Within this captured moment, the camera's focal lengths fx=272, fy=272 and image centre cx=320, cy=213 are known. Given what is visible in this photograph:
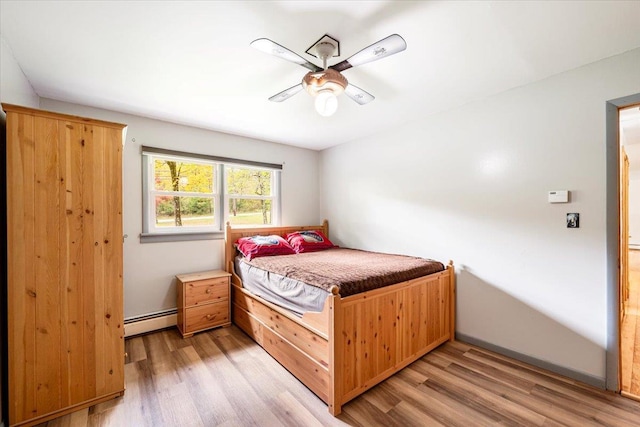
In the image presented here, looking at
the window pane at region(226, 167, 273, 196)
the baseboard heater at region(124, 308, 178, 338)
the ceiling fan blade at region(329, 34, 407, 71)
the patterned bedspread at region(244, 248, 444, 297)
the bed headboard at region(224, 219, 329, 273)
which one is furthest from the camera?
the window pane at region(226, 167, 273, 196)

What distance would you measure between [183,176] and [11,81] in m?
1.63

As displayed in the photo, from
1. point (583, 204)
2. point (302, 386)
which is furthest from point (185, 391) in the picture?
point (583, 204)

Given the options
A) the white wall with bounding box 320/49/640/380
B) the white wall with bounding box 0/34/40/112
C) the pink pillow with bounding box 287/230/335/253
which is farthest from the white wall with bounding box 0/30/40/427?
the white wall with bounding box 320/49/640/380

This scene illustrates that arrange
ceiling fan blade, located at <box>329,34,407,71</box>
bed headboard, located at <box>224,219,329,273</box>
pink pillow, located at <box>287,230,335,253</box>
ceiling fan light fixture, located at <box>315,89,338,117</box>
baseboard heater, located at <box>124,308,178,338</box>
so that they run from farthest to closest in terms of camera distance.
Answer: pink pillow, located at <box>287,230,335,253</box>
bed headboard, located at <box>224,219,329,273</box>
baseboard heater, located at <box>124,308,178,338</box>
ceiling fan light fixture, located at <box>315,89,338,117</box>
ceiling fan blade, located at <box>329,34,407,71</box>

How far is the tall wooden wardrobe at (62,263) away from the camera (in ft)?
5.32

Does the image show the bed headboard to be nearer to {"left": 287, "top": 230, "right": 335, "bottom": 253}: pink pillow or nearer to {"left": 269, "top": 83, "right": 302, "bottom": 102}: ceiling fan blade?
{"left": 287, "top": 230, "right": 335, "bottom": 253}: pink pillow

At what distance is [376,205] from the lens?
3.64 meters

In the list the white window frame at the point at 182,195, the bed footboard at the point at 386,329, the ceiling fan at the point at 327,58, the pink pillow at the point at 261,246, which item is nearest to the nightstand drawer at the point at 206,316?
the pink pillow at the point at 261,246

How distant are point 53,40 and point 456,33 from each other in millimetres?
2552

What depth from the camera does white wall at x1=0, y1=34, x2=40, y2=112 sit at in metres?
1.71

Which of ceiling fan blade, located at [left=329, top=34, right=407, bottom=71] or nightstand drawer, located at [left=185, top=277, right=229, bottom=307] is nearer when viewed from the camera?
ceiling fan blade, located at [left=329, top=34, right=407, bottom=71]

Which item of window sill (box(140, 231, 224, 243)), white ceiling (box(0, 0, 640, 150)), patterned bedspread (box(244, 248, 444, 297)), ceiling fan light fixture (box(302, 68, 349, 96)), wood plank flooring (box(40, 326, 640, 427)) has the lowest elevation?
wood plank flooring (box(40, 326, 640, 427))

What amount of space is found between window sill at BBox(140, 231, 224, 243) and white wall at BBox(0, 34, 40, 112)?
1.50m

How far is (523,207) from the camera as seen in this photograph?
2363 mm
